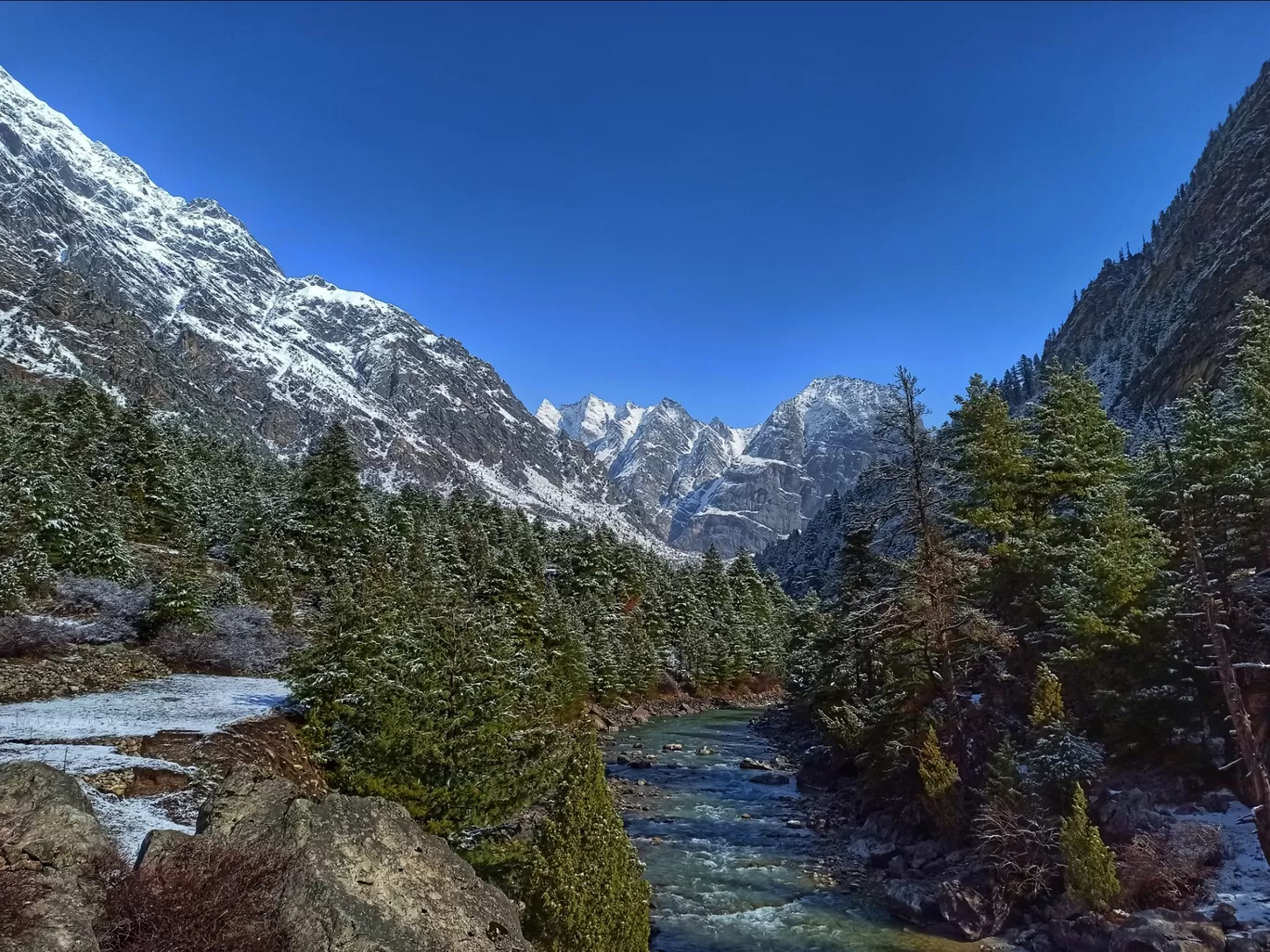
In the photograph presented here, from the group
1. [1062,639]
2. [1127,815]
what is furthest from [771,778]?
[1127,815]

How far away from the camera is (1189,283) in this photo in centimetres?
11769

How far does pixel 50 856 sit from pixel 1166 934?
817 inches

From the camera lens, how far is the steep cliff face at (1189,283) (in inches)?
3359

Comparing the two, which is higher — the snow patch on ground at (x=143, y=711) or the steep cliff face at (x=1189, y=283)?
the steep cliff face at (x=1189, y=283)

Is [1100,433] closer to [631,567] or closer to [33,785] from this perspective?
[33,785]

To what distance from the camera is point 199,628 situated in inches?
1222

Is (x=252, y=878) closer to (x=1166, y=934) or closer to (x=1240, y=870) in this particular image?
(x=1166, y=934)

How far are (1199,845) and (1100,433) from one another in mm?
20925

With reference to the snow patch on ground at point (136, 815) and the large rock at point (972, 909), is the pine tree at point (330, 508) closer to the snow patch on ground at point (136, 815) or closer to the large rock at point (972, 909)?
the snow patch on ground at point (136, 815)

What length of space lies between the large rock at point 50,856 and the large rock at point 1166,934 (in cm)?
1950

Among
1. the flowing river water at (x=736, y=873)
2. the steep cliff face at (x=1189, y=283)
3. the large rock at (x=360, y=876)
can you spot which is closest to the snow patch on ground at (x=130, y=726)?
the large rock at (x=360, y=876)

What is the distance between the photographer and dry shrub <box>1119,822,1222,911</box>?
16859 mm

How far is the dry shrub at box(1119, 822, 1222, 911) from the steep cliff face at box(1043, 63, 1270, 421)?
221 feet

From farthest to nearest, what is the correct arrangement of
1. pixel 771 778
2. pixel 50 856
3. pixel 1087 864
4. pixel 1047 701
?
pixel 771 778
pixel 1047 701
pixel 1087 864
pixel 50 856
